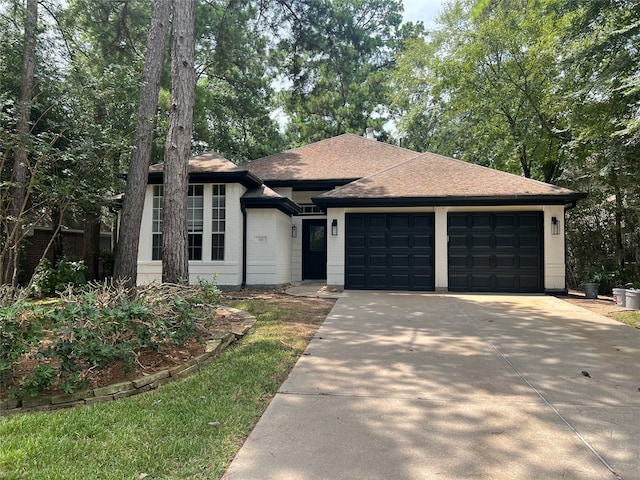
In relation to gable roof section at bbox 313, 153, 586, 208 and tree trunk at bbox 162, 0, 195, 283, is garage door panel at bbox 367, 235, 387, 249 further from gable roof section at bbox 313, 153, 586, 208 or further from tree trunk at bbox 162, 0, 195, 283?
tree trunk at bbox 162, 0, 195, 283

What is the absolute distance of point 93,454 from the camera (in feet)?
8.07

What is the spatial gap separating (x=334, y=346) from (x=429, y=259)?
6.69m

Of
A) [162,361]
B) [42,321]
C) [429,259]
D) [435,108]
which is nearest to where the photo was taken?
[42,321]

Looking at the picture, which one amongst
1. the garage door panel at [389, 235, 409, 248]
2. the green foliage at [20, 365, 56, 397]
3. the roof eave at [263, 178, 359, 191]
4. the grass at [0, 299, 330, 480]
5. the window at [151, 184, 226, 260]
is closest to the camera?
the grass at [0, 299, 330, 480]

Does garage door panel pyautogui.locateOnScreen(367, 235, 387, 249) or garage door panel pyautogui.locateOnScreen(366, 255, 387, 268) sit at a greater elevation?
garage door panel pyautogui.locateOnScreen(367, 235, 387, 249)

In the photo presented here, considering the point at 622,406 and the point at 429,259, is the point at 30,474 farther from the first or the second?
the point at 429,259

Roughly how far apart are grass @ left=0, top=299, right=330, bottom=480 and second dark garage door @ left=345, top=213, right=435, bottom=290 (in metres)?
7.43

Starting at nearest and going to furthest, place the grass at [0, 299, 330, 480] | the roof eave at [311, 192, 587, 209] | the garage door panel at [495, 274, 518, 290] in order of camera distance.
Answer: the grass at [0, 299, 330, 480] → the roof eave at [311, 192, 587, 209] → the garage door panel at [495, 274, 518, 290]

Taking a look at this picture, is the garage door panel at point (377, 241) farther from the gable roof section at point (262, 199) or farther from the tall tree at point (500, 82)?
the tall tree at point (500, 82)

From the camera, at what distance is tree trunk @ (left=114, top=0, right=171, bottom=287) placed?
25.0ft

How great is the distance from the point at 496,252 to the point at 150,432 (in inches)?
403

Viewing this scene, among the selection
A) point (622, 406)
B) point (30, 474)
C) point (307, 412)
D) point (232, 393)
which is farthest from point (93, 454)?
point (622, 406)

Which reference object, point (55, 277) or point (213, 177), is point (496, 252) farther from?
point (55, 277)

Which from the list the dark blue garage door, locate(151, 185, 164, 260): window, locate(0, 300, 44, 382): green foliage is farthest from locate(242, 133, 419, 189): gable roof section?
locate(0, 300, 44, 382): green foliage
